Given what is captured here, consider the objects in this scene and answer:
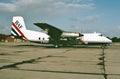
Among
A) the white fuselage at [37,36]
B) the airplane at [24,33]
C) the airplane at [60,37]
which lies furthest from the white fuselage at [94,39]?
the airplane at [24,33]

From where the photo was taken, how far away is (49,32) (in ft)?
124

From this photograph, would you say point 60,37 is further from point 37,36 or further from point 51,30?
point 37,36

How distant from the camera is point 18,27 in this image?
4172 centimetres

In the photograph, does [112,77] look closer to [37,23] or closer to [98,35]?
[37,23]

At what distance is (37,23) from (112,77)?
28.1 m

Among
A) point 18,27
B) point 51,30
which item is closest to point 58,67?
point 51,30

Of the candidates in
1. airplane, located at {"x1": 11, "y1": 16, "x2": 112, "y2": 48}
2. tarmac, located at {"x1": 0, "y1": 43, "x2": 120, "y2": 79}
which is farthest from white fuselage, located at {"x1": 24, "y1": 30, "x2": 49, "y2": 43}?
tarmac, located at {"x1": 0, "y1": 43, "x2": 120, "y2": 79}

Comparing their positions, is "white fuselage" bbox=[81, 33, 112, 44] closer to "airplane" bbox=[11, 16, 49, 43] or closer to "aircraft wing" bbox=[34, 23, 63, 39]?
"aircraft wing" bbox=[34, 23, 63, 39]

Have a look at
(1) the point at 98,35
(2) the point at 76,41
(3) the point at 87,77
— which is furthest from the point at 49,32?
(3) the point at 87,77

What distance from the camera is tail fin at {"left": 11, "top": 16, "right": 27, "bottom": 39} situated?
135ft

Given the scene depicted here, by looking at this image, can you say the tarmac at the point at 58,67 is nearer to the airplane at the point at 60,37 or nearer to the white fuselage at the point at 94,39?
the airplane at the point at 60,37

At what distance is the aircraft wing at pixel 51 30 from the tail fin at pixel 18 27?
5614 millimetres

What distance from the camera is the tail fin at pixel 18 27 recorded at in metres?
41.0

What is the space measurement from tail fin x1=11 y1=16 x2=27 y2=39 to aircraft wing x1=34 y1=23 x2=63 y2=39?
18.4 feet
